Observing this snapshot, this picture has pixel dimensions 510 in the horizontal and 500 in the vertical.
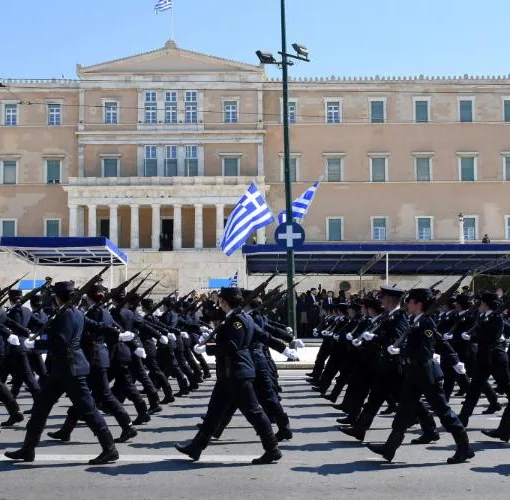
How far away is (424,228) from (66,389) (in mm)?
53948

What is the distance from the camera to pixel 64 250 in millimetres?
30000

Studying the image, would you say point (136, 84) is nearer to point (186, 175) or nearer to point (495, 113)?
point (186, 175)

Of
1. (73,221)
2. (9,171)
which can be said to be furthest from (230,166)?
(9,171)

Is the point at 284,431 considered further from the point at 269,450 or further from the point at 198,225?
the point at 198,225

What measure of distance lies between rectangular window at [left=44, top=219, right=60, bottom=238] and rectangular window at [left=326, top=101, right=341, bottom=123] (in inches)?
764

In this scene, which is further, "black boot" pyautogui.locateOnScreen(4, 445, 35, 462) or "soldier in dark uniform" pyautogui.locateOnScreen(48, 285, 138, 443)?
"soldier in dark uniform" pyautogui.locateOnScreen(48, 285, 138, 443)

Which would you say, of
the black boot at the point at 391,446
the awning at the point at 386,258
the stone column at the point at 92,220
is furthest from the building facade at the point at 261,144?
the black boot at the point at 391,446

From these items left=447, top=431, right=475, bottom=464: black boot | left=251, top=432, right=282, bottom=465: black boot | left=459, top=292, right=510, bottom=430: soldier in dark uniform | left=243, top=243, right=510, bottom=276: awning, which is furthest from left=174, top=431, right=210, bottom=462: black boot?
left=243, top=243, right=510, bottom=276: awning

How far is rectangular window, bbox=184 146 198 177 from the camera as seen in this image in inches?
2386

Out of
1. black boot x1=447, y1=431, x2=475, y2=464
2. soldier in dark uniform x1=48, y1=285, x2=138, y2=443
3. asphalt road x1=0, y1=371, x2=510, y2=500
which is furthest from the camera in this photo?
soldier in dark uniform x1=48, y1=285, x2=138, y2=443

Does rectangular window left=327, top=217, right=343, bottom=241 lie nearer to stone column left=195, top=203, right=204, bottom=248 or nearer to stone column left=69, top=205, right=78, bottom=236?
stone column left=195, top=203, right=204, bottom=248

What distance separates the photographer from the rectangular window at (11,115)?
202 feet

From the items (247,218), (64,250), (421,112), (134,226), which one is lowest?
(64,250)

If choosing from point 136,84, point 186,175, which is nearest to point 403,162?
point 186,175
